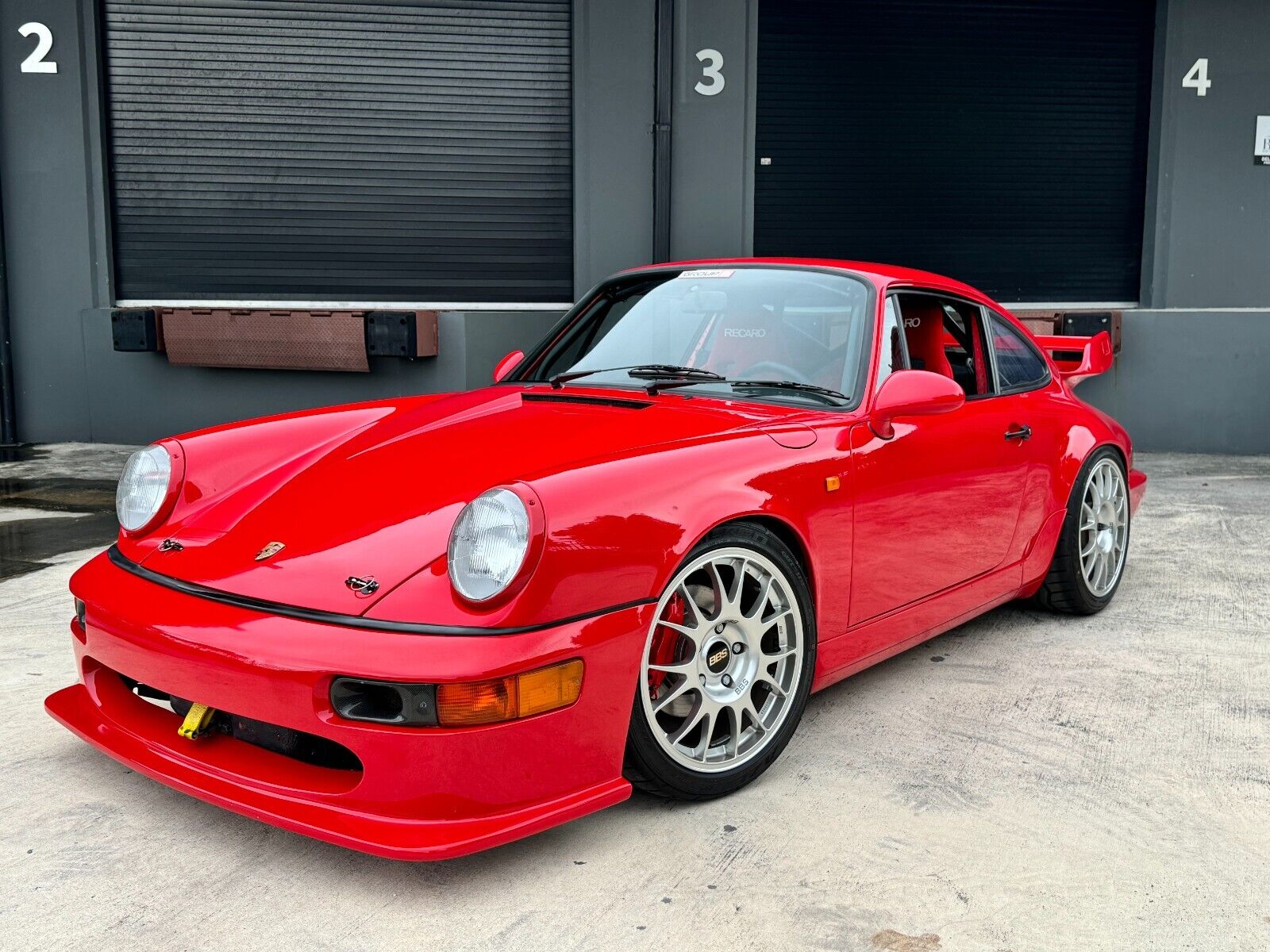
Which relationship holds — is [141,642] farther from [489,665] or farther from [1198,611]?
[1198,611]

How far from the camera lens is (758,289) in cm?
339

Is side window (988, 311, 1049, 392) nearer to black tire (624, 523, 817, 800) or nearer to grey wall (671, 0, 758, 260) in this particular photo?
black tire (624, 523, 817, 800)

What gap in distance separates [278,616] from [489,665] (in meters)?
0.45

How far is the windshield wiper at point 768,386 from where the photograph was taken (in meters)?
3.08

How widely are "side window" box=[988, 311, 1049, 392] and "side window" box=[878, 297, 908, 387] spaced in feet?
2.05

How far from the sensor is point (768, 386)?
3154mm

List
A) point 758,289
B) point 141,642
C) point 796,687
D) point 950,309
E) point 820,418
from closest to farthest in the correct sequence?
point 141,642 → point 796,687 → point 820,418 → point 758,289 → point 950,309

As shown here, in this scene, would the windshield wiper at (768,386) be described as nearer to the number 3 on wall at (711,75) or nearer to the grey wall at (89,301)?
the grey wall at (89,301)

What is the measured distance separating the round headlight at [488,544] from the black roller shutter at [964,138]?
271 inches

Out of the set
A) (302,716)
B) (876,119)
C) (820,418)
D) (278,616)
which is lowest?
(302,716)

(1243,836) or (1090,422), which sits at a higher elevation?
(1090,422)

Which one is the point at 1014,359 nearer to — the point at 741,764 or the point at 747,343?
the point at 747,343

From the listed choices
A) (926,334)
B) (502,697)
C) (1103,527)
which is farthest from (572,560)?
(1103,527)

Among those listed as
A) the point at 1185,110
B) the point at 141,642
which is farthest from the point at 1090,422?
the point at 1185,110
